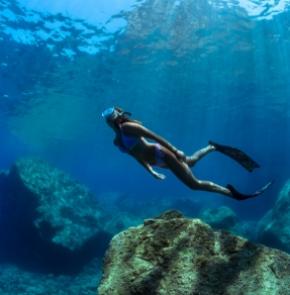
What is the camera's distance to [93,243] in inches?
747

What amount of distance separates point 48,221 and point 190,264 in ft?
48.8

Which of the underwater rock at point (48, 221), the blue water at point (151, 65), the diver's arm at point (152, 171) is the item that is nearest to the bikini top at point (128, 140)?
the diver's arm at point (152, 171)

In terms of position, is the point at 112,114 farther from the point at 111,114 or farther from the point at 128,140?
the point at 128,140

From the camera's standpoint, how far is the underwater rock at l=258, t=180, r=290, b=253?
1609 cm

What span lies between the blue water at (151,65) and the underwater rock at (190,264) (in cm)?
1745

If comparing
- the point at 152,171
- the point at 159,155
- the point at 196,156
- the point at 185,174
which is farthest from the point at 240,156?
the point at 152,171

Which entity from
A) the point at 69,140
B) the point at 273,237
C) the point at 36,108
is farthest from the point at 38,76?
the point at 69,140

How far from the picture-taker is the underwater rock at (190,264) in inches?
153

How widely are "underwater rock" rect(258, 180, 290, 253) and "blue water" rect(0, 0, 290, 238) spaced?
1072cm

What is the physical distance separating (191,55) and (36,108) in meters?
18.5

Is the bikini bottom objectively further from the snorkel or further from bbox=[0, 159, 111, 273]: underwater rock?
bbox=[0, 159, 111, 273]: underwater rock

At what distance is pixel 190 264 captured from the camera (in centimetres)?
411

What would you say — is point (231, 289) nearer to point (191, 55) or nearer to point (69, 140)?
point (191, 55)

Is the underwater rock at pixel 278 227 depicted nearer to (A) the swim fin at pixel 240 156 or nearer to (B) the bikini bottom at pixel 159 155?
(A) the swim fin at pixel 240 156
